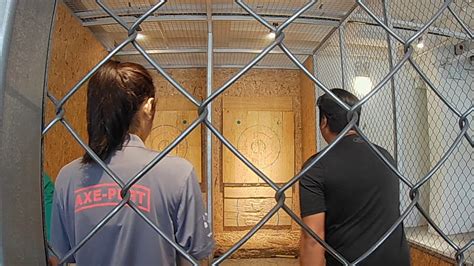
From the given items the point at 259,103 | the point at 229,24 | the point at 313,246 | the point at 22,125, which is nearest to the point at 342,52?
the point at 229,24

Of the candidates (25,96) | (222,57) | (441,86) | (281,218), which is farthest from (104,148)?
(281,218)

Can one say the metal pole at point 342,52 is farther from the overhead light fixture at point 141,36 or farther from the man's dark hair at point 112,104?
the man's dark hair at point 112,104

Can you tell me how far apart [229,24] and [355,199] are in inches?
105

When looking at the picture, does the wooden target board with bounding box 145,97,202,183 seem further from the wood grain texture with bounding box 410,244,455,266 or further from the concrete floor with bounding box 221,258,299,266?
the wood grain texture with bounding box 410,244,455,266

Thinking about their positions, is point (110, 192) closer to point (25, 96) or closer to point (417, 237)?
point (25, 96)

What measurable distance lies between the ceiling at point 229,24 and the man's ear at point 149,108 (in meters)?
1.68

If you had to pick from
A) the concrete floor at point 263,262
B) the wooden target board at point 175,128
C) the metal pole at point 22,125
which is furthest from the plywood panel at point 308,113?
the metal pole at point 22,125

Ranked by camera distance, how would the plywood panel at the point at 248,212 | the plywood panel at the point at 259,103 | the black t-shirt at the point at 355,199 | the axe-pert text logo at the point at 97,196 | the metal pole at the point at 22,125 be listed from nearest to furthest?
the metal pole at the point at 22,125 < the axe-pert text logo at the point at 97,196 < the black t-shirt at the point at 355,199 < the plywood panel at the point at 248,212 < the plywood panel at the point at 259,103

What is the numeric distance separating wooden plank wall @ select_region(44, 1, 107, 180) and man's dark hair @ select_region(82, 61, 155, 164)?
1.77m

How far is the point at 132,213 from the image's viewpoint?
876 mm

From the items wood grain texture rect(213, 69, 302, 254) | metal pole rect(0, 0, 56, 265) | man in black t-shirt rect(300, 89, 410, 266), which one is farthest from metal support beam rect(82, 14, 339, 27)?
metal pole rect(0, 0, 56, 265)

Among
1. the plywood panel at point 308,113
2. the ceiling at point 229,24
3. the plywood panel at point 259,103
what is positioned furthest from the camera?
the plywood panel at point 259,103

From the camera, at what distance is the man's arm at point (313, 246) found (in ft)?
4.32

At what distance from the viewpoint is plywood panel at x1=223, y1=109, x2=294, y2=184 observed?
486 cm
